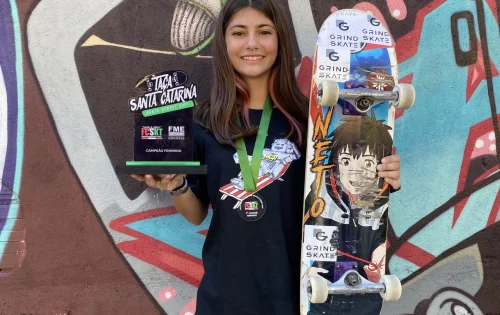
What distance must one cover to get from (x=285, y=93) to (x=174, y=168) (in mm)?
617

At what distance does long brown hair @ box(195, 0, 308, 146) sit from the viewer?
1.88 meters

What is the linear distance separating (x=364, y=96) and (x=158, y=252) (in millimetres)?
1521

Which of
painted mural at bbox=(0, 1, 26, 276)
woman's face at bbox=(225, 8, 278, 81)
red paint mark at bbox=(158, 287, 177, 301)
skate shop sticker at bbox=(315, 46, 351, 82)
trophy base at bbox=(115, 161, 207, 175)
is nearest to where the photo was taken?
trophy base at bbox=(115, 161, 207, 175)

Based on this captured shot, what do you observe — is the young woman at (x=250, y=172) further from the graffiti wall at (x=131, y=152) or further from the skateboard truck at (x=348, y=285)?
the graffiti wall at (x=131, y=152)

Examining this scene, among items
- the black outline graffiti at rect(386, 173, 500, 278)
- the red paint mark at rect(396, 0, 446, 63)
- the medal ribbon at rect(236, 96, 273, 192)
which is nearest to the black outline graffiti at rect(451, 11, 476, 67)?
the red paint mark at rect(396, 0, 446, 63)

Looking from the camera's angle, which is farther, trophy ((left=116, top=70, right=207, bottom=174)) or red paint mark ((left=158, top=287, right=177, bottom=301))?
red paint mark ((left=158, top=287, right=177, bottom=301))

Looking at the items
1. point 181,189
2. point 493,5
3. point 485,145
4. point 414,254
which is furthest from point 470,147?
point 181,189

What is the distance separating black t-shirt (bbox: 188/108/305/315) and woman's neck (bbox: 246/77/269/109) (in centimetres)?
10

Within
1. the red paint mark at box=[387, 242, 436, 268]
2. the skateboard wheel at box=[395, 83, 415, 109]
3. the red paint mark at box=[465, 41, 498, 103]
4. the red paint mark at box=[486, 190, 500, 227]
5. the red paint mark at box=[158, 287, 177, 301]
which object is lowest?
the red paint mark at box=[158, 287, 177, 301]

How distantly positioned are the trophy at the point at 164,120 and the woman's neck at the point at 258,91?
1.03ft

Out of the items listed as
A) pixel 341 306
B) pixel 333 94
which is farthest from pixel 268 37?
pixel 341 306

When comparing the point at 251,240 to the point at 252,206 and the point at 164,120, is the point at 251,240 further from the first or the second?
the point at 164,120

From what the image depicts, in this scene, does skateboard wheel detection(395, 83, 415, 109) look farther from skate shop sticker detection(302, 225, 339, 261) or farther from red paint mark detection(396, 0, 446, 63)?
red paint mark detection(396, 0, 446, 63)

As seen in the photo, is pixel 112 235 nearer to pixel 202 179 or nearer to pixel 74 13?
pixel 202 179
